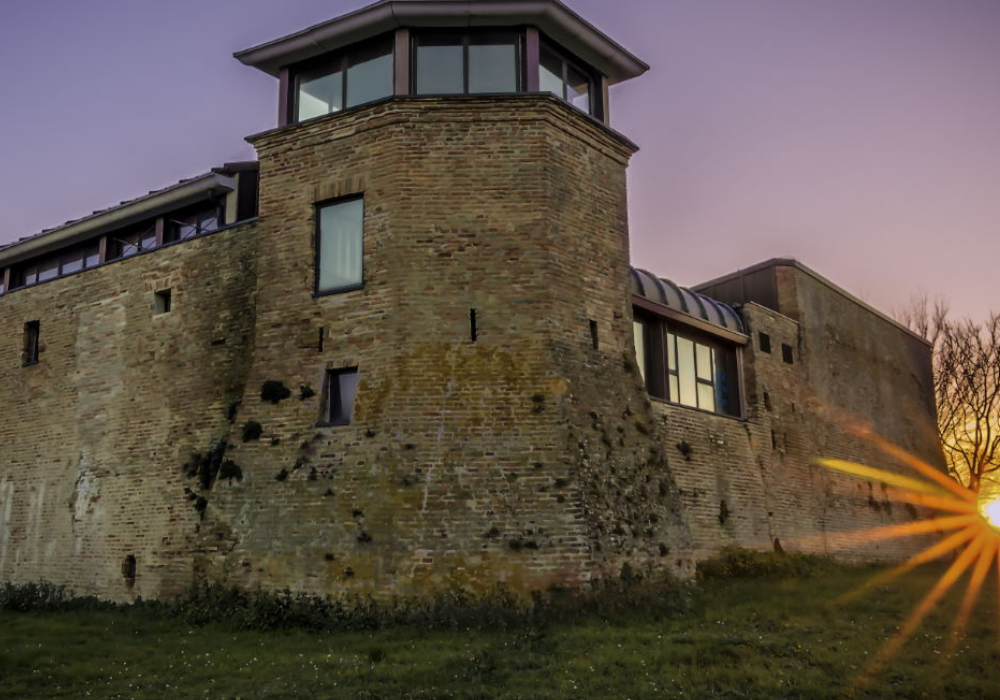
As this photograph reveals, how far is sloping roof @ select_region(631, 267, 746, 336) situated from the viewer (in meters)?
18.6

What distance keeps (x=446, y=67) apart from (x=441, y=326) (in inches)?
173

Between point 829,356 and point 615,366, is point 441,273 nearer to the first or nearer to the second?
point 615,366

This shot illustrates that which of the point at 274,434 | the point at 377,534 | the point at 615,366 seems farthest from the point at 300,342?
the point at 615,366

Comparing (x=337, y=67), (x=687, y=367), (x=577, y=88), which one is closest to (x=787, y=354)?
(x=687, y=367)

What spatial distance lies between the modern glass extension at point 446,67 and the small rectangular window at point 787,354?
33.4 feet

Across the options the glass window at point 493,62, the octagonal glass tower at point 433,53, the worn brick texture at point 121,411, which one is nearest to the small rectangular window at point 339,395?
the worn brick texture at point 121,411

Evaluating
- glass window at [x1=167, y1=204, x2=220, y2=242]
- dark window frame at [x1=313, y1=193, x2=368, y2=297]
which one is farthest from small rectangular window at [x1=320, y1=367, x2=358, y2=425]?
glass window at [x1=167, y1=204, x2=220, y2=242]

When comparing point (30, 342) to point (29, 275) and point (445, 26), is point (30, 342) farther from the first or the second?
point (445, 26)

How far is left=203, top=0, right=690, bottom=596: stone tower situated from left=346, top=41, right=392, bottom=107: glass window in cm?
4

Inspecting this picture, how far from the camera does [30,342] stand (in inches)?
807

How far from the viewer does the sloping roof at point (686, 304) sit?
733 inches

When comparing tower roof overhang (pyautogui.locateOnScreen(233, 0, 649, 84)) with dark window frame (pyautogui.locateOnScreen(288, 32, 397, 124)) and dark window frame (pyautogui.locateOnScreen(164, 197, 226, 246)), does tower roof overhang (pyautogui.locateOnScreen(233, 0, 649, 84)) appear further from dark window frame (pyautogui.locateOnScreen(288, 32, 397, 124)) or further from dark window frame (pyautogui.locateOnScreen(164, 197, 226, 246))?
dark window frame (pyautogui.locateOnScreen(164, 197, 226, 246))

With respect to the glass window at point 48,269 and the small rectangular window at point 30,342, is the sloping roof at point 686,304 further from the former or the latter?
the glass window at point 48,269

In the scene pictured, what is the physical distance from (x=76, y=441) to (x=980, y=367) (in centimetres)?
3249
